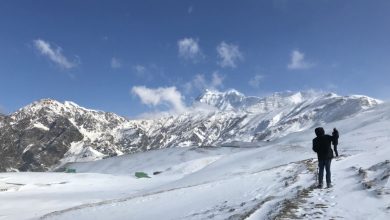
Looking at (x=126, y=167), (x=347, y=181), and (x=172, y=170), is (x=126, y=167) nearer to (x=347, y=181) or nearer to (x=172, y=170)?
(x=172, y=170)

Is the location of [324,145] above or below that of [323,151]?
above

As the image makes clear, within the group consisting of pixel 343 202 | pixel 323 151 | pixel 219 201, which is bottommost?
pixel 343 202

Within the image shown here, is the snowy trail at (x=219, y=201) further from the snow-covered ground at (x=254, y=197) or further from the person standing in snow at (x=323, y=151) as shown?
the person standing in snow at (x=323, y=151)

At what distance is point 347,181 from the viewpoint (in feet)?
74.0

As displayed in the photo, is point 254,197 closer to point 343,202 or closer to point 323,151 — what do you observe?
point 323,151

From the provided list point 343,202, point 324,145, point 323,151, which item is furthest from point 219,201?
point 343,202

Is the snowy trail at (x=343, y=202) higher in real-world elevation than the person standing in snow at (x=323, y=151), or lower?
lower

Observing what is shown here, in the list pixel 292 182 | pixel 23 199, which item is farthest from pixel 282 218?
pixel 23 199

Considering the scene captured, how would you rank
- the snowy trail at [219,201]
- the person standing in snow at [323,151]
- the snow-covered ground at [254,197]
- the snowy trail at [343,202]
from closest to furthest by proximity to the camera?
the snowy trail at [343,202]
the snow-covered ground at [254,197]
the snowy trail at [219,201]
the person standing in snow at [323,151]

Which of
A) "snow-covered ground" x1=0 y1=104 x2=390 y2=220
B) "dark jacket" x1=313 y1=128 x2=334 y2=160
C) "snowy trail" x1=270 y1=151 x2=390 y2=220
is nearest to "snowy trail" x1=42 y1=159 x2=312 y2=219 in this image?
"snow-covered ground" x1=0 y1=104 x2=390 y2=220

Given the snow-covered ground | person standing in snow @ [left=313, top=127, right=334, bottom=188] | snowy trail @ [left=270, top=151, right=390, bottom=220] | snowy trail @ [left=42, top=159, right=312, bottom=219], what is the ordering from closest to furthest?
snowy trail @ [left=270, top=151, right=390, bottom=220] < the snow-covered ground < snowy trail @ [left=42, top=159, right=312, bottom=219] < person standing in snow @ [left=313, top=127, right=334, bottom=188]

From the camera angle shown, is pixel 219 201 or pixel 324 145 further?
pixel 219 201

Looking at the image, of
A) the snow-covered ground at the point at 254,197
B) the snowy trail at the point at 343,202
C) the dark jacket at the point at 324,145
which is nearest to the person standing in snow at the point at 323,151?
the dark jacket at the point at 324,145

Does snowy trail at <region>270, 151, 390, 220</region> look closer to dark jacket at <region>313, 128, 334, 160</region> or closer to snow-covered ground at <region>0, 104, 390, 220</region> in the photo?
snow-covered ground at <region>0, 104, 390, 220</region>
